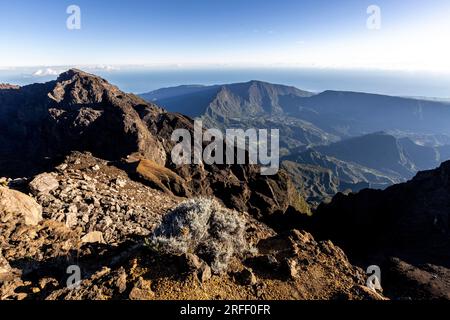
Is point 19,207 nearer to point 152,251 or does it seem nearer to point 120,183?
point 152,251

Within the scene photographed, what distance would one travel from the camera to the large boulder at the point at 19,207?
9.02 metres

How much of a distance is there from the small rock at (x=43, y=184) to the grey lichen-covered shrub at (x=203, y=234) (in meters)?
6.11

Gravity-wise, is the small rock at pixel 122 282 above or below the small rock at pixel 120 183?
above

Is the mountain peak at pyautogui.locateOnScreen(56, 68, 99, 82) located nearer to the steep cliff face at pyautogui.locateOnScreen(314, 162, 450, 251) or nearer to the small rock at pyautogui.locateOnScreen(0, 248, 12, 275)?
the steep cliff face at pyautogui.locateOnScreen(314, 162, 450, 251)

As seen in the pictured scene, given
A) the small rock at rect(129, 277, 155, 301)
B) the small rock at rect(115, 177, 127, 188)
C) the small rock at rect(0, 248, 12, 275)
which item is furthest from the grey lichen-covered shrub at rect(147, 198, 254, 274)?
the small rock at rect(115, 177, 127, 188)

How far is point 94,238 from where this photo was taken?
32.6ft

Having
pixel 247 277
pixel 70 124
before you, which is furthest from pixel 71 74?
pixel 247 277

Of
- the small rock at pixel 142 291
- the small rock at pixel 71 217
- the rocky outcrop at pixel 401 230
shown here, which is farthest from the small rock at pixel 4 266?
the rocky outcrop at pixel 401 230

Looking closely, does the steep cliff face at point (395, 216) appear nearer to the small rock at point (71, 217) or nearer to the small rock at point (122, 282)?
the small rock at point (71, 217)

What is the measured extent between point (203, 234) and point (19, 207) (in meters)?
6.27

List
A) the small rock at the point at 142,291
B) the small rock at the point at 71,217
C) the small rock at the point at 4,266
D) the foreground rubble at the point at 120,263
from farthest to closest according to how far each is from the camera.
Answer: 1. the small rock at the point at 71,217
2. the small rock at the point at 4,266
3. the foreground rubble at the point at 120,263
4. the small rock at the point at 142,291
